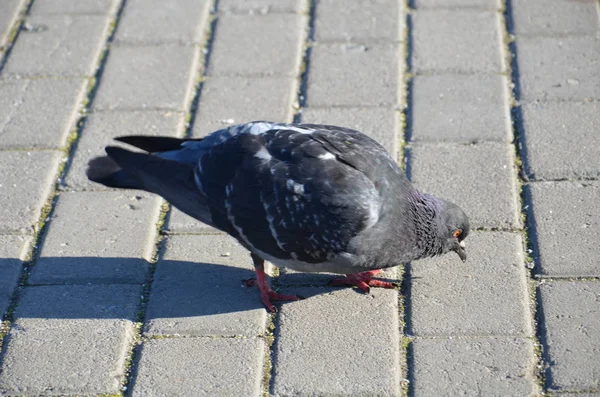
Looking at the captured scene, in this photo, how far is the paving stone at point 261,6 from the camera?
712cm

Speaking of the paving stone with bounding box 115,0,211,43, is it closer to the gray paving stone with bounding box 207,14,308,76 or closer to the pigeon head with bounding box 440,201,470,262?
the gray paving stone with bounding box 207,14,308,76

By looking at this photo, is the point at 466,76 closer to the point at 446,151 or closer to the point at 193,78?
the point at 446,151

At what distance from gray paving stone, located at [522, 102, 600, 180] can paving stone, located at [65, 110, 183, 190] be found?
2.29 meters

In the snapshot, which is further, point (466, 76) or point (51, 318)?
point (466, 76)

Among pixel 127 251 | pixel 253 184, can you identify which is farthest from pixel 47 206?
pixel 253 184

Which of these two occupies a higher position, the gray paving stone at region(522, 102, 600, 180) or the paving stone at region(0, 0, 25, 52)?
the gray paving stone at region(522, 102, 600, 180)

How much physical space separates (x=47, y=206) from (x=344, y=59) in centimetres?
245

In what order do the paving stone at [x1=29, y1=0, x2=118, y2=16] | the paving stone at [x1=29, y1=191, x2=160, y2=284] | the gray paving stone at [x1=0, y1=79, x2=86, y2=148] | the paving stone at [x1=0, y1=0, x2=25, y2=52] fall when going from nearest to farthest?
the paving stone at [x1=29, y1=191, x2=160, y2=284] < the gray paving stone at [x1=0, y1=79, x2=86, y2=148] < the paving stone at [x1=0, y1=0, x2=25, y2=52] < the paving stone at [x1=29, y1=0, x2=118, y2=16]

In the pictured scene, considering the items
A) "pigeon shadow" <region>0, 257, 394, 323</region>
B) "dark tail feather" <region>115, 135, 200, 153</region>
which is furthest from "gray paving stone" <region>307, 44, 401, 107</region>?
"pigeon shadow" <region>0, 257, 394, 323</region>

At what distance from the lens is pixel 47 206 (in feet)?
17.6

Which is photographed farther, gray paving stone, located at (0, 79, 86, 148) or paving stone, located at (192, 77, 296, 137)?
paving stone, located at (192, 77, 296, 137)

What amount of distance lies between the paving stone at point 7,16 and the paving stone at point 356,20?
2.41m

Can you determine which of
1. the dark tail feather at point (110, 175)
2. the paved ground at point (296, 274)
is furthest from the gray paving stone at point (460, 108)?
the dark tail feather at point (110, 175)

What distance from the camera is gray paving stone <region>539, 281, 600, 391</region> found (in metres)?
4.08
